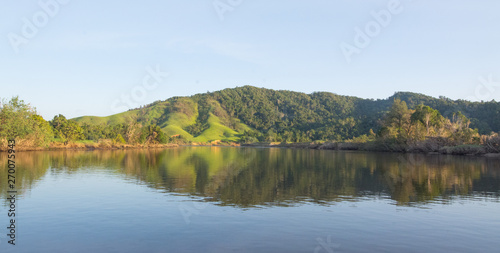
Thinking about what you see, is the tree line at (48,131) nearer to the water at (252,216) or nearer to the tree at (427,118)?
the water at (252,216)

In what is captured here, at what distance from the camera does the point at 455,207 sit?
18.3 meters

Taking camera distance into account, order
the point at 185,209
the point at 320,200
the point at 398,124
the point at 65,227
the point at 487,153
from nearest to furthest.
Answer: the point at 65,227, the point at 185,209, the point at 320,200, the point at 487,153, the point at 398,124

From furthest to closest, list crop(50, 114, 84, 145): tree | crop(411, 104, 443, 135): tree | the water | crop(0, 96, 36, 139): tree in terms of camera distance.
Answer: crop(50, 114, 84, 145): tree
crop(411, 104, 443, 135): tree
crop(0, 96, 36, 139): tree
the water

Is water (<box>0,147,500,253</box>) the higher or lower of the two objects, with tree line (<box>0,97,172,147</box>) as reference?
lower

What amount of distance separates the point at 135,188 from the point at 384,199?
55.3 ft

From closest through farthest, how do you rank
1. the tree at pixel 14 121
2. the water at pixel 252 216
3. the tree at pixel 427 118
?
the water at pixel 252 216 < the tree at pixel 14 121 < the tree at pixel 427 118

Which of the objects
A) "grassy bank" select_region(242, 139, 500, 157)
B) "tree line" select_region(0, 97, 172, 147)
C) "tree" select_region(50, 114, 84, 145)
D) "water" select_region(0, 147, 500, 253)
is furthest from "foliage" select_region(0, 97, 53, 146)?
"grassy bank" select_region(242, 139, 500, 157)

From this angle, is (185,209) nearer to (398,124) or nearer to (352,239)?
(352,239)

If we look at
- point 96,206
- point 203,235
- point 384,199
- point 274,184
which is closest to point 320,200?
point 384,199

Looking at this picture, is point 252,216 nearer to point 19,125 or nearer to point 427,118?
point 19,125

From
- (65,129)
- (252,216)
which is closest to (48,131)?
(65,129)

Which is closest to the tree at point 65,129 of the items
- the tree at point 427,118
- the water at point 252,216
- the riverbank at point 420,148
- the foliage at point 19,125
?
the foliage at point 19,125

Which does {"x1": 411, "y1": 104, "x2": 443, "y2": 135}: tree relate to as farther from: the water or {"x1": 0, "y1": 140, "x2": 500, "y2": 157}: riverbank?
the water

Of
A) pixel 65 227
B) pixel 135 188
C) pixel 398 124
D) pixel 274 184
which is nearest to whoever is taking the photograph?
pixel 65 227
